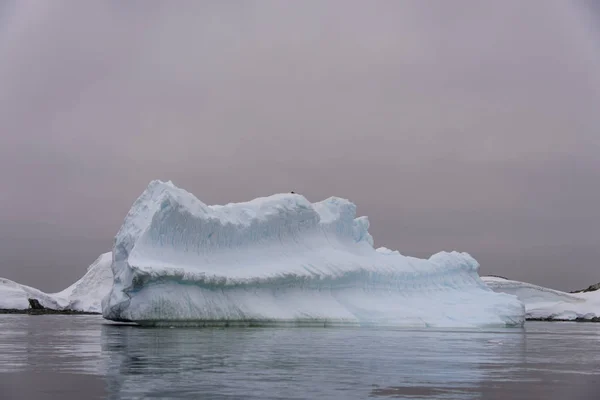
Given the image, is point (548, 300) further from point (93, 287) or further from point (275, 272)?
point (93, 287)

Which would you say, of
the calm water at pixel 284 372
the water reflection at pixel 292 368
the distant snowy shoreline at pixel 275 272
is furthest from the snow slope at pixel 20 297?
the water reflection at pixel 292 368

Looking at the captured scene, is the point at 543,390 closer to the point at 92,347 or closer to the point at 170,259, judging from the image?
the point at 92,347

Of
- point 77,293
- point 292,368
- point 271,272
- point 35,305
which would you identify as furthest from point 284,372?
point 77,293

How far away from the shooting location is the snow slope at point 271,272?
78.7 feet

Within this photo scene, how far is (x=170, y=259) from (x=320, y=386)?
17.1 meters

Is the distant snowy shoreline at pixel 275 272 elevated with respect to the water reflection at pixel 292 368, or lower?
elevated

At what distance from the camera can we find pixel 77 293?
5272 centimetres

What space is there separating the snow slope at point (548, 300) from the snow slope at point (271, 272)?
17150 mm

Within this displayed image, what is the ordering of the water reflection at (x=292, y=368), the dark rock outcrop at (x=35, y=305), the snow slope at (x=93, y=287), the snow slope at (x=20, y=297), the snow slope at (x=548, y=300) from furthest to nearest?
the dark rock outcrop at (x=35, y=305) → the snow slope at (x=93, y=287) → the snow slope at (x=548, y=300) → the snow slope at (x=20, y=297) → the water reflection at (x=292, y=368)

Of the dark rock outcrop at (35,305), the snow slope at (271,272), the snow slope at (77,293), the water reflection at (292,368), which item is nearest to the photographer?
the water reflection at (292,368)

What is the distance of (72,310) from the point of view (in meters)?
53.6

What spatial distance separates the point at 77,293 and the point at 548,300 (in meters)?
32.0

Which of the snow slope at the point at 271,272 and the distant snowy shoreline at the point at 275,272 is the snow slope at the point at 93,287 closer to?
the distant snowy shoreline at the point at 275,272

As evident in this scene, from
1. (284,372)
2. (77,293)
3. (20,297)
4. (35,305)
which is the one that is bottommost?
(284,372)
